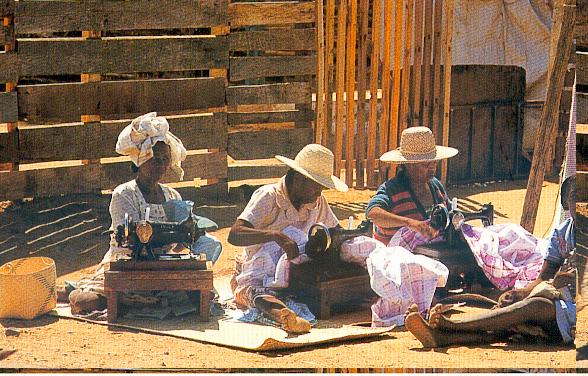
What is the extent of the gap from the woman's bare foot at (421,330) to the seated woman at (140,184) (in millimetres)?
1248

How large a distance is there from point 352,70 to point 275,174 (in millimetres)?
1081

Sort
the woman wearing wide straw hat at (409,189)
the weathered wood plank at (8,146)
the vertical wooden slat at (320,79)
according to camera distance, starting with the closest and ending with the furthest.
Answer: the woman wearing wide straw hat at (409,189) → the weathered wood plank at (8,146) → the vertical wooden slat at (320,79)

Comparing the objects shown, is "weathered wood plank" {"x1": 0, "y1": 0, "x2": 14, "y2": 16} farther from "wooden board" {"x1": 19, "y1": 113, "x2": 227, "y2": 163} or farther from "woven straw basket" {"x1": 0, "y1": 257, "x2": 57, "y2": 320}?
"woven straw basket" {"x1": 0, "y1": 257, "x2": 57, "y2": 320}

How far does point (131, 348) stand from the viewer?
516 cm

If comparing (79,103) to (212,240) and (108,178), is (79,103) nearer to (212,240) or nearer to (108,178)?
(108,178)

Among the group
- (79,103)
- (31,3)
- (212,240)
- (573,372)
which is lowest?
(573,372)

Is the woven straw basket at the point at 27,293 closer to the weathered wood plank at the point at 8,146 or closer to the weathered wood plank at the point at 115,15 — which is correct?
the weathered wood plank at the point at 8,146

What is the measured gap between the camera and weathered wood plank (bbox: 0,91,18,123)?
755 centimetres

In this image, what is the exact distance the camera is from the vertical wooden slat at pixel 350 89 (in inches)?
346

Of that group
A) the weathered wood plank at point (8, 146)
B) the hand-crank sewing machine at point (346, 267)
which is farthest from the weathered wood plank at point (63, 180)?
the hand-crank sewing machine at point (346, 267)

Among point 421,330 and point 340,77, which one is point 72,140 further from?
point 421,330

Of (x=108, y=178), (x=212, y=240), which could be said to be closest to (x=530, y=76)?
(x=108, y=178)

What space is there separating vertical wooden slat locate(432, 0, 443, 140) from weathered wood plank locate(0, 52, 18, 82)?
3.33 metres

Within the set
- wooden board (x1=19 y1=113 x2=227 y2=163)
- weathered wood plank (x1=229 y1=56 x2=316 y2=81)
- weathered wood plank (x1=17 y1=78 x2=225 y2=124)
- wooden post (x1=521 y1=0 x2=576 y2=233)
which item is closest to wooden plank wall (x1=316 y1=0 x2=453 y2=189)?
weathered wood plank (x1=229 y1=56 x2=316 y2=81)
